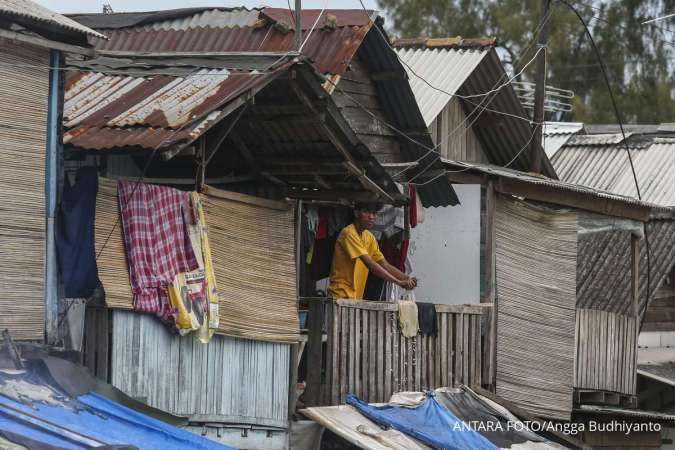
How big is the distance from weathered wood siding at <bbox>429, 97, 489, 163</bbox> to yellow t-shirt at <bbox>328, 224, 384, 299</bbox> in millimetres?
4183

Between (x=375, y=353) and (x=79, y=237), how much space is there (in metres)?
3.89

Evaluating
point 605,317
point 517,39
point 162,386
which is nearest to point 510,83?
point 605,317

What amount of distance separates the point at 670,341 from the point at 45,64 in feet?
50.5

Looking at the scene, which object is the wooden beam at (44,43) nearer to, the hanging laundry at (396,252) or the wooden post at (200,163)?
the wooden post at (200,163)

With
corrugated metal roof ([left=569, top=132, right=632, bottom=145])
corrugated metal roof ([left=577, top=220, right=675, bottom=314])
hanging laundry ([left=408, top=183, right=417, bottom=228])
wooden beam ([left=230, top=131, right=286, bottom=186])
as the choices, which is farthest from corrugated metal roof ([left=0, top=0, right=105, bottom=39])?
corrugated metal roof ([left=569, top=132, right=632, bottom=145])

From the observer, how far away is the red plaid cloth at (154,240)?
1067 centimetres

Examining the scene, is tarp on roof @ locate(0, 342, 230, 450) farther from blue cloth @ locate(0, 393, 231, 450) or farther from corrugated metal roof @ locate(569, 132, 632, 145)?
corrugated metal roof @ locate(569, 132, 632, 145)

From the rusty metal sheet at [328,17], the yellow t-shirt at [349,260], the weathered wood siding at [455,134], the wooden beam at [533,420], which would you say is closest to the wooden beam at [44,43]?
the yellow t-shirt at [349,260]

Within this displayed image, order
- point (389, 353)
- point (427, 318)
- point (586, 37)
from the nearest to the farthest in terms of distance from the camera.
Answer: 1. point (389, 353)
2. point (427, 318)
3. point (586, 37)

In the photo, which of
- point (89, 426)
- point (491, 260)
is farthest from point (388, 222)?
point (89, 426)

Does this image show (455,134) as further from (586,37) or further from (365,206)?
(586,37)

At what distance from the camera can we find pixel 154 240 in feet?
35.8

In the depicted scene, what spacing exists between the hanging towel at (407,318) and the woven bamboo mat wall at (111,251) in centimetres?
371

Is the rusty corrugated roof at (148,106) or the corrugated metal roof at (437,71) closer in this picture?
the rusty corrugated roof at (148,106)
